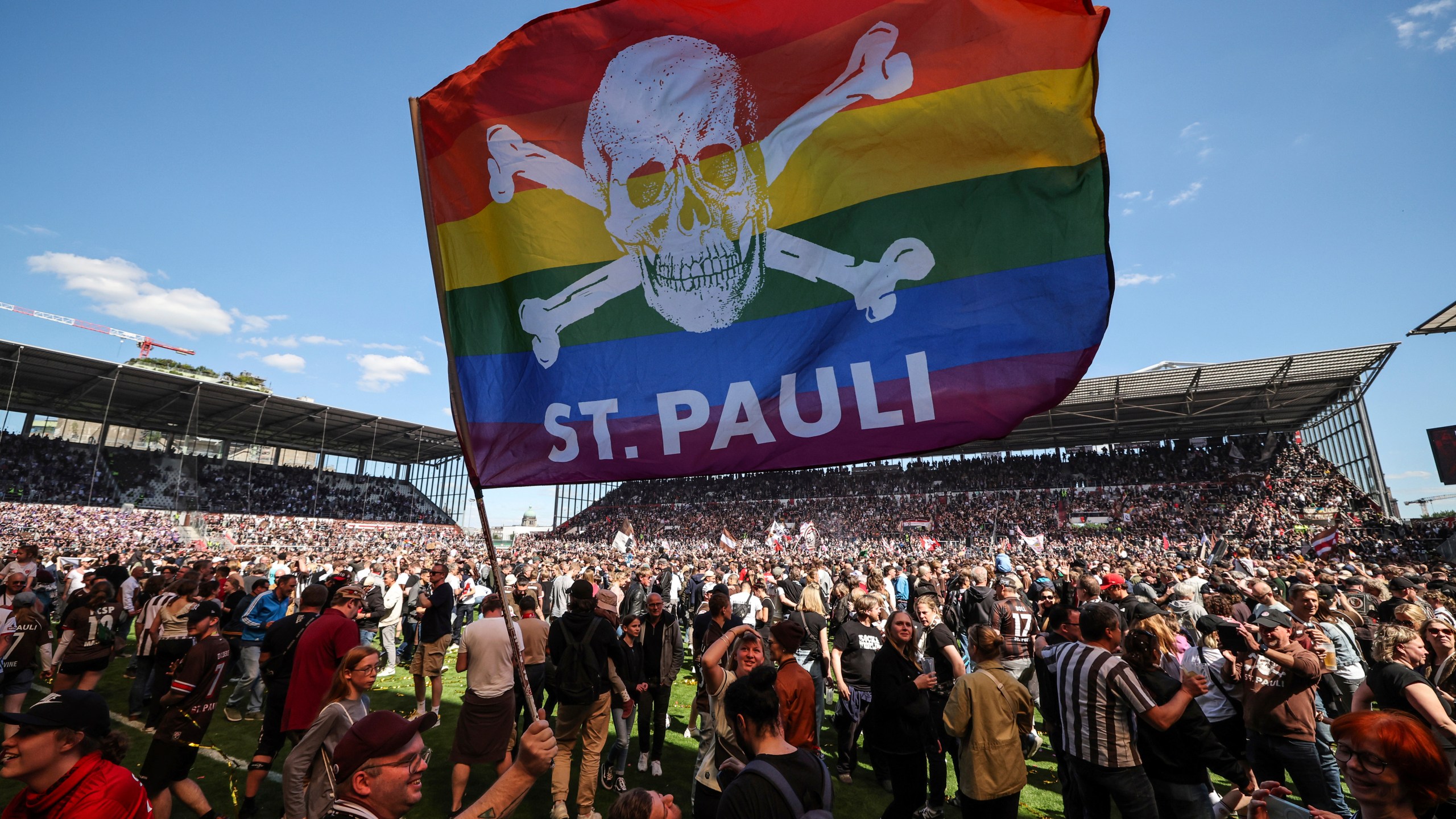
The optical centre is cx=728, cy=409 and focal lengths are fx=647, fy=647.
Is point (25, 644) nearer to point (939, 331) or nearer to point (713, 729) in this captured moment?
point (713, 729)

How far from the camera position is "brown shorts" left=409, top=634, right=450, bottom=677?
24.4 ft

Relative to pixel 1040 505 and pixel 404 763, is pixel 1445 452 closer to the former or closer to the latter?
pixel 1040 505

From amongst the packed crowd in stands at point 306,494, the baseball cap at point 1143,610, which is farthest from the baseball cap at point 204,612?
the packed crowd in stands at point 306,494

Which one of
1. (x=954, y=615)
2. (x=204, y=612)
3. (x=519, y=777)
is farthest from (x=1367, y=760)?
(x=954, y=615)

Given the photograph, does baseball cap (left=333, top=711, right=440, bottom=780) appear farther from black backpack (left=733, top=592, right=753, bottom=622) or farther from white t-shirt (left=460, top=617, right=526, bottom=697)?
black backpack (left=733, top=592, right=753, bottom=622)

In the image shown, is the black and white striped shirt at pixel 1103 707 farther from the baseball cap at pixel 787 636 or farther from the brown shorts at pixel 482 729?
the brown shorts at pixel 482 729

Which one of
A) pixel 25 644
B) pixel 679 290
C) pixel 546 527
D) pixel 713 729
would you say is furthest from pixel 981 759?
pixel 546 527

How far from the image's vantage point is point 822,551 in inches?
1410

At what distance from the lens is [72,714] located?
243 centimetres

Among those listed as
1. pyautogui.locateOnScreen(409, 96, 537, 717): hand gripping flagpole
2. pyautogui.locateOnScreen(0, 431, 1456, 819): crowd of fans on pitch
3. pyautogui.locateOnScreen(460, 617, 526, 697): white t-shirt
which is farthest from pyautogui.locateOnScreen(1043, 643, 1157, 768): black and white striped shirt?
pyautogui.locateOnScreen(460, 617, 526, 697): white t-shirt

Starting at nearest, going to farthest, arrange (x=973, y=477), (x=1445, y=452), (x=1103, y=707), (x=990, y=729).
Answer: (x=1103, y=707)
(x=990, y=729)
(x=1445, y=452)
(x=973, y=477)

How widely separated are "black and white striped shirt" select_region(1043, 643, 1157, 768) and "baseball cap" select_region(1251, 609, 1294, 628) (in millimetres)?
1064

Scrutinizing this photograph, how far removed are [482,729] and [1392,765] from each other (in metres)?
5.19

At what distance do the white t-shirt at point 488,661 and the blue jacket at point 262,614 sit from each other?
3.66 metres
